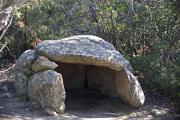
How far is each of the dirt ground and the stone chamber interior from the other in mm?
19

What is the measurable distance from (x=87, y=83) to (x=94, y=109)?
169 cm

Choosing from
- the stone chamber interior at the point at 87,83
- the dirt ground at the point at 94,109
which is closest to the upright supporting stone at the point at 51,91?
the dirt ground at the point at 94,109

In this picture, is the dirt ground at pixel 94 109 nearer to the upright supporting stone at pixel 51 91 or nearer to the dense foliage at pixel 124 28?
the upright supporting stone at pixel 51 91

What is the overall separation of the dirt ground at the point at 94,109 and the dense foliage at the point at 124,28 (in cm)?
57

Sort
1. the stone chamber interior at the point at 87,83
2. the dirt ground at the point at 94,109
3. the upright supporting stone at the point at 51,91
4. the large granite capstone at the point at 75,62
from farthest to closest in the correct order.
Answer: the stone chamber interior at the point at 87,83, the large granite capstone at the point at 75,62, the upright supporting stone at the point at 51,91, the dirt ground at the point at 94,109

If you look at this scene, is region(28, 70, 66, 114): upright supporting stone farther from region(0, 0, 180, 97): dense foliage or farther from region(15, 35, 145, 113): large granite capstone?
region(0, 0, 180, 97): dense foliage

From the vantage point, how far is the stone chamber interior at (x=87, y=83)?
8211mm

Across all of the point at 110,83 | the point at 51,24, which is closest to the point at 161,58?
the point at 110,83

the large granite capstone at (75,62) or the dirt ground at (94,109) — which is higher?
the large granite capstone at (75,62)

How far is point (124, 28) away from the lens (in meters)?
9.58

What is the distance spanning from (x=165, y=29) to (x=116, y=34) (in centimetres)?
126

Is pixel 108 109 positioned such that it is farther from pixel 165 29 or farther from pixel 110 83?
pixel 165 29

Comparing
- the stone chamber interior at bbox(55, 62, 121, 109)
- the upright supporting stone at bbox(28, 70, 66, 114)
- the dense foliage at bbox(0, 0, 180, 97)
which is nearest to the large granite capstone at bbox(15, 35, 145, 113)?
the upright supporting stone at bbox(28, 70, 66, 114)

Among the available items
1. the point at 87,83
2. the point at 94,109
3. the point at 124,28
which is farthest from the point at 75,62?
the point at 124,28
